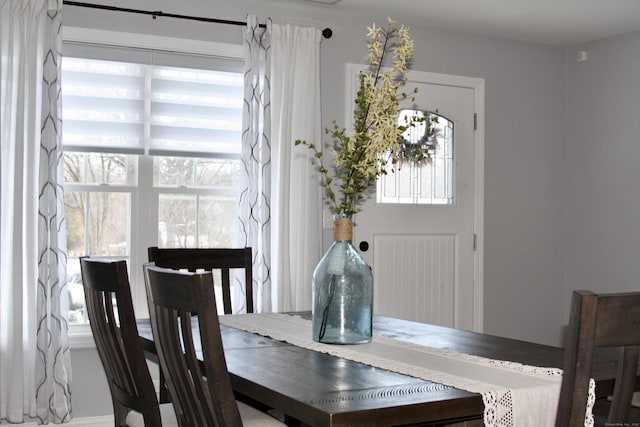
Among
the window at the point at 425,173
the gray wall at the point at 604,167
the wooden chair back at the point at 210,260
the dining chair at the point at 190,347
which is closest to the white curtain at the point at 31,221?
the wooden chair back at the point at 210,260

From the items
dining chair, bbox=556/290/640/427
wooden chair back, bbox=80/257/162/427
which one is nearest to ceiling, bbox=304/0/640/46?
wooden chair back, bbox=80/257/162/427

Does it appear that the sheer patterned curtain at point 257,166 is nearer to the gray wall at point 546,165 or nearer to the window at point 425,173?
the gray wall at point 546,165

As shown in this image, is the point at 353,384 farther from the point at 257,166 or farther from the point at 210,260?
the point at 257,166

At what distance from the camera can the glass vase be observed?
2316 millimetres

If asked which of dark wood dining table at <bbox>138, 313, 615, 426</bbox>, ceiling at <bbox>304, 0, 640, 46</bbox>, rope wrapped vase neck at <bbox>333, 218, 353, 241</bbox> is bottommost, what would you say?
dark wood dining table at <bbox>138, 313, 615, 426</bbox>

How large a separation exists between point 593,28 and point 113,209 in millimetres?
3196

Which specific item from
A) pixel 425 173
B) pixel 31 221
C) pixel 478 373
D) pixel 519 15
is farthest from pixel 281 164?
pixel 478 373

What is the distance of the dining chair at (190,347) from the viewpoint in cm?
166

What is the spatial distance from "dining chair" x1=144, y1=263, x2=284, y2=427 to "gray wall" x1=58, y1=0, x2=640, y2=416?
10.2 feet

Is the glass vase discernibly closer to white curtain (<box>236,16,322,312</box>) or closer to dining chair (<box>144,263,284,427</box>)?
dining chair (<box>144,263,284,427</box>)

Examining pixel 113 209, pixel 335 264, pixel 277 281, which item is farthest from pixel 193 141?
pixel 335 264

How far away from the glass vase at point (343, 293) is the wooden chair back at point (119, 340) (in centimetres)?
54

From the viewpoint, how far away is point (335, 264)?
232cm

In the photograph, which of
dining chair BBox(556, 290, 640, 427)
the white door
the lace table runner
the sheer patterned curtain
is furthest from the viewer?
the white door
